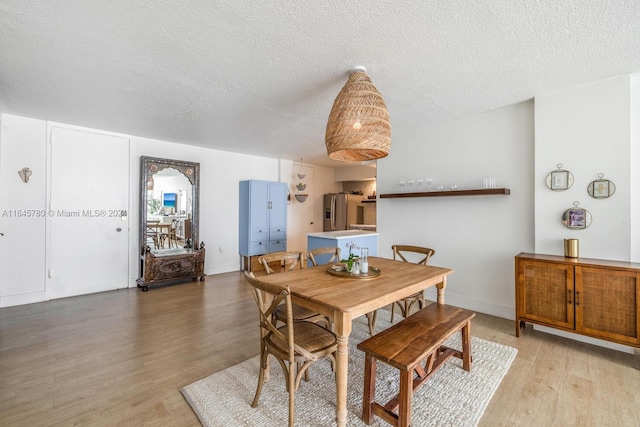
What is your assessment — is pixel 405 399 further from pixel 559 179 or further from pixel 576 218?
pixel 559 179

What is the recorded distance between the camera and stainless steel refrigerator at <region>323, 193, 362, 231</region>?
7.46m

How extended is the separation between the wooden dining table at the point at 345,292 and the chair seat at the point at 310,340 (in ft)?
0.59

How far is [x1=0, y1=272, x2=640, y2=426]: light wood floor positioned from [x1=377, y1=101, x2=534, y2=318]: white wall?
20.0 inches

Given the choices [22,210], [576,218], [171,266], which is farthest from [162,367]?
[576,218]

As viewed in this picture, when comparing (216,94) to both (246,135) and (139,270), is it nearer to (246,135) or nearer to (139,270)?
(246,135)

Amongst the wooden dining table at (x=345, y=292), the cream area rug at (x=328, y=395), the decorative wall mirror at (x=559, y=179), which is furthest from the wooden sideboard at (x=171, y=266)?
the decorative wall mirror at (x=559, y=179)

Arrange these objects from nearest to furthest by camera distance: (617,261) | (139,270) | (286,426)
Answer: (286,426) < (617,261) < (139,270)

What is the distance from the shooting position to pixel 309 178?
7.54m

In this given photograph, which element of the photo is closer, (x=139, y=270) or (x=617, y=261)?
(x=617, y=261)

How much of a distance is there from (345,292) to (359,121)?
1195 millimetres

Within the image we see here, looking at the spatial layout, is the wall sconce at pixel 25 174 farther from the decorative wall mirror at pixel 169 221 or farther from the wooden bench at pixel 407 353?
the wooden bench at pixel 407 353

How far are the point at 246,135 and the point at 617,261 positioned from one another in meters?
4.80

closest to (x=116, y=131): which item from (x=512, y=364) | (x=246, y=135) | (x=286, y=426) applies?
(x=246, y=135)

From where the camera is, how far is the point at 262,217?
19.6 ft
